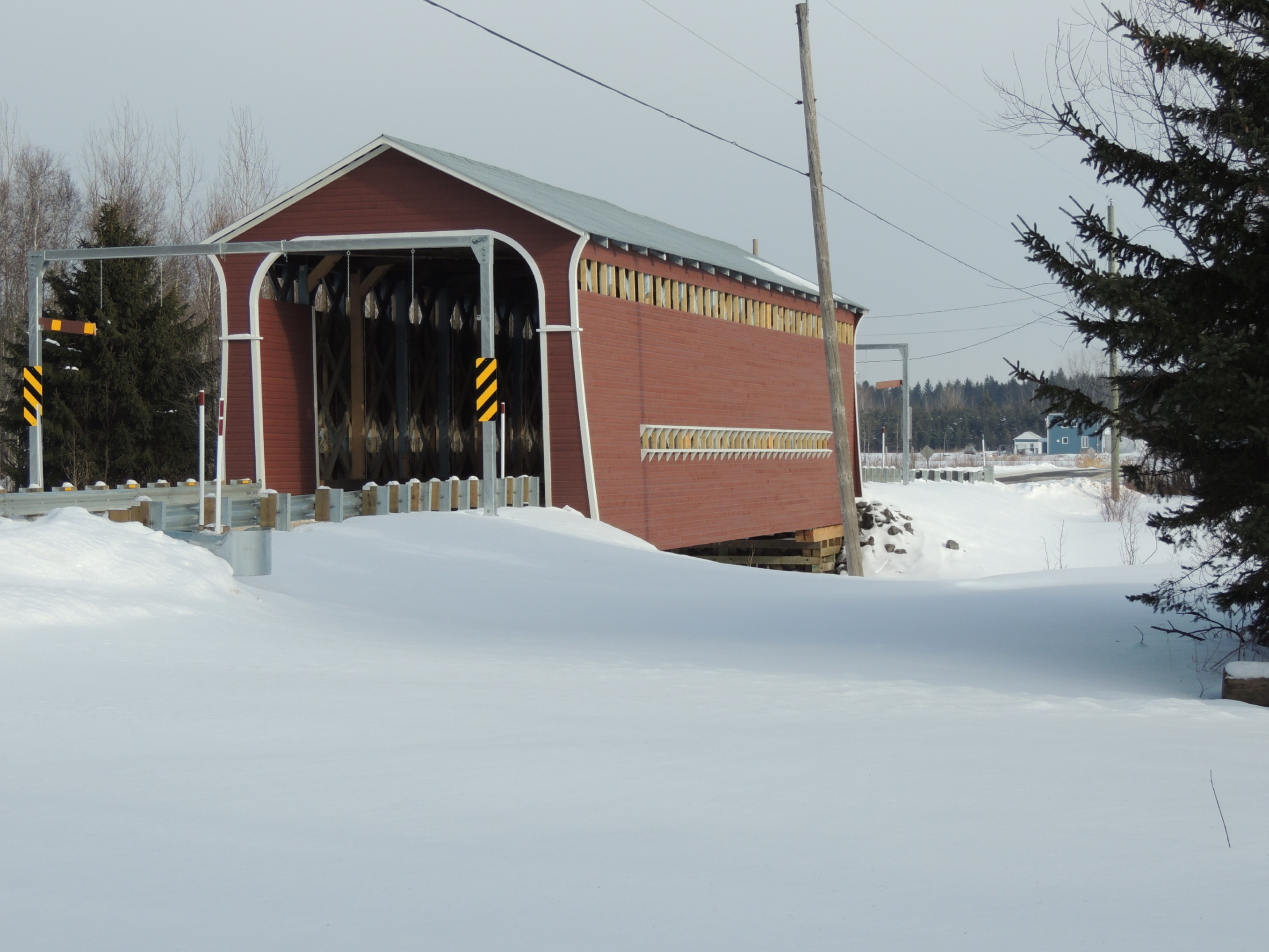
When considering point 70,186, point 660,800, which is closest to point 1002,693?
point 660,800

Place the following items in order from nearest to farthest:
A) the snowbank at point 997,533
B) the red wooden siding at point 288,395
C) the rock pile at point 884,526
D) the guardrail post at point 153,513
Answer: the guardrail post at point 153,513
the red wooden siding at point 288,395
the snowbank at point 997,533
the rock pile at point 884,526

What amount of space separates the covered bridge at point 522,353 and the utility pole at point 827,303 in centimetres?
304

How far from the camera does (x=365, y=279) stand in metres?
24.4

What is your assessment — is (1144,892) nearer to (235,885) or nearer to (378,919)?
(378,919)

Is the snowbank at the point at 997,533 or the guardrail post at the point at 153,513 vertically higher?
the guardrail post at the point at 153,513

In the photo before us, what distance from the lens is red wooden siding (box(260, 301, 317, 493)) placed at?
21156 millimetres

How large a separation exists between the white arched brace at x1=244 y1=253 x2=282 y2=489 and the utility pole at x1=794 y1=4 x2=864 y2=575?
26.6ft

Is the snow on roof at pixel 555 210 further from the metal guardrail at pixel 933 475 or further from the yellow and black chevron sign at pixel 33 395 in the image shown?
the metal guardrail at pixel 933 475

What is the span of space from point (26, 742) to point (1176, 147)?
7292 millimetres

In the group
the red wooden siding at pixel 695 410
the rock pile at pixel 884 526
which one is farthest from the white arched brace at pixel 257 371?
the rock pile at pixel 884 526

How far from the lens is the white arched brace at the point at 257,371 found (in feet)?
68.2

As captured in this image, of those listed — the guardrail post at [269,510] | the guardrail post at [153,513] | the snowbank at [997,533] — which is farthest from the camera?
the snowbank at [997,533]

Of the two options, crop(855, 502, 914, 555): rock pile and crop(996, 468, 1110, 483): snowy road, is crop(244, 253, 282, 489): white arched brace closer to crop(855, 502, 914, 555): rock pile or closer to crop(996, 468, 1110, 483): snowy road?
crop(855, 502, 914, 555): rock pile

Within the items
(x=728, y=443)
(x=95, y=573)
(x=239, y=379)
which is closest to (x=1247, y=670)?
(x=95, y=573)
